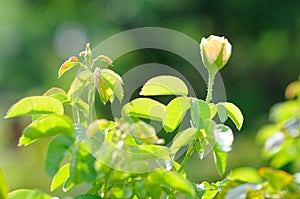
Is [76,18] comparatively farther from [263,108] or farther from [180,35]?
[263,108]

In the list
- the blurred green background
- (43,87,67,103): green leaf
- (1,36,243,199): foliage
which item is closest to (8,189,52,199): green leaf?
(1,36,243,199): foliage

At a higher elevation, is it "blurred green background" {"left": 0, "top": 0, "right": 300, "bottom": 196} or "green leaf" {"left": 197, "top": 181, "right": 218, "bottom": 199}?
"blurred green background" {"left": 0, "top": 0, "right": 300, "bottom": 196}

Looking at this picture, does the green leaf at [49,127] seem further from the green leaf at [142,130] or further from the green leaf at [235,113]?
the green leaf at [235,113]

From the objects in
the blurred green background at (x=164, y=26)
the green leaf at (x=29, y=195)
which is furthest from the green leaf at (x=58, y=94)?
the blurred green background at (x=164, y=26)

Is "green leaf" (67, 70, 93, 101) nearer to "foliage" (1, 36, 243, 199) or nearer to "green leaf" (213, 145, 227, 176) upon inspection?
"foliage" (1, 36, 243, 199)

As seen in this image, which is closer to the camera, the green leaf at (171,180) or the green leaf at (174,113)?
the green leaf at (171,180)

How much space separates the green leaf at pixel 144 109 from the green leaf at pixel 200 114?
0.12 feet

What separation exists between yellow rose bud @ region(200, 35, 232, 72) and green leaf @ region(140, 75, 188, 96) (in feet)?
0.12

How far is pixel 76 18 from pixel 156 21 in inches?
26.5

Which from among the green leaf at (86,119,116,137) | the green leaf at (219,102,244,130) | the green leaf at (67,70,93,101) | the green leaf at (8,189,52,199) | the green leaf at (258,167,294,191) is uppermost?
the green leaf at (67,70,93,101)

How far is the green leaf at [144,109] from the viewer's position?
0.58m

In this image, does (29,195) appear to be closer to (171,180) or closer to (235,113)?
(171,180)

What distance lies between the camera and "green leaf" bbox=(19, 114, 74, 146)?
1.66 feet

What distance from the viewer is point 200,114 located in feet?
1.84
